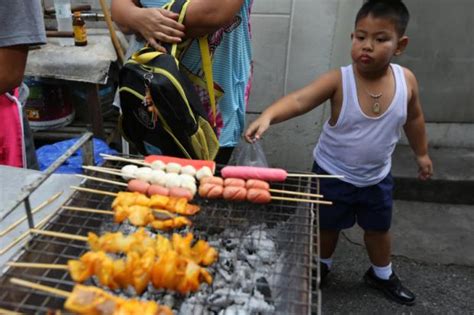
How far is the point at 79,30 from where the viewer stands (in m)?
4.34

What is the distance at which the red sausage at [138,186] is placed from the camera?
2.30 meters

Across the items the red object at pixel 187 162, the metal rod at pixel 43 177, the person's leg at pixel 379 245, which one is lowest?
the person's leg at pixel 379 245

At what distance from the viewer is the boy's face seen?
9.04 feet

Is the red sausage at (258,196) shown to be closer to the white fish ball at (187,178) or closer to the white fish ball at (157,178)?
the white fish ball at (187,178)

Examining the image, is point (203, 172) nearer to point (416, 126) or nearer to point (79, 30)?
point (416, 126)

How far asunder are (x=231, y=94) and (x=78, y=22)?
2203mm

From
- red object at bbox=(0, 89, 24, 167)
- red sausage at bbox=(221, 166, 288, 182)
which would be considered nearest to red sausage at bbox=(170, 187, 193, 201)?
red sausage at bbox=(221, 166, 288, 182)

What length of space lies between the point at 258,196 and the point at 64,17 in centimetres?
329

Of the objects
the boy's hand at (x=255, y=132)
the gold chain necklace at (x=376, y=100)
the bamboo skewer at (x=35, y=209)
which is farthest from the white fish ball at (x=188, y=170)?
the gold chain necklace at (x=376, y=100)

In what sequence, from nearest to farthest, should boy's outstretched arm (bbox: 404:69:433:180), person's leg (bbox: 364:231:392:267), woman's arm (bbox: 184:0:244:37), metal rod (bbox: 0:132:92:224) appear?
metal rod (bbox: 0:132:92:224)
woman's arm (bbox: 184:0:244:37)
boy's outstretched arm (bbox: 404:69:433:180)
person's leg (bbox: 364:231:392:267)

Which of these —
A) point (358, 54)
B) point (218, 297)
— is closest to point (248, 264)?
point (218, 297)

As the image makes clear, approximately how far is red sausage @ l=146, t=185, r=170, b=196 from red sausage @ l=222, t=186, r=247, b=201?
11.8 inches

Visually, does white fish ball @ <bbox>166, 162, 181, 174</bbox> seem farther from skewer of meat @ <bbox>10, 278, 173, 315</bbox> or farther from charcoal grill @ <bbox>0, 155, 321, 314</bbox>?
skewer of meat @ <bbox>10, 278, 173, 315</bbox>

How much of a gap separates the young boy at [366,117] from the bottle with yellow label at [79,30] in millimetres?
2397
